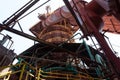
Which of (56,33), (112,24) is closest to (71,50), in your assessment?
(112,24)

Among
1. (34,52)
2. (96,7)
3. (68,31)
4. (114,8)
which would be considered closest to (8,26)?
(114,8)

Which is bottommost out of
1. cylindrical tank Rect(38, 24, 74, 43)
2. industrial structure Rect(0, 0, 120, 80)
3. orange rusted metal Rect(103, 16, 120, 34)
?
industrial structure Rect(0, 0, 120, 80)

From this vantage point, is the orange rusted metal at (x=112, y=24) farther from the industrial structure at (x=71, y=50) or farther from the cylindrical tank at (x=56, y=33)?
the cylindrical tank at (x=56, y=33)

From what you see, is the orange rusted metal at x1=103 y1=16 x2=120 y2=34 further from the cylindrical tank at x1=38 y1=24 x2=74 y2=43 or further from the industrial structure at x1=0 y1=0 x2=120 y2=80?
the cylindrical tank at x1=38 y1=24 x2=74 y2=43

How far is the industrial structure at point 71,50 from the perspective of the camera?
5.91 metres

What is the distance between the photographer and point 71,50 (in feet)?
41.2

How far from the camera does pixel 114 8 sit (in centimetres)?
665

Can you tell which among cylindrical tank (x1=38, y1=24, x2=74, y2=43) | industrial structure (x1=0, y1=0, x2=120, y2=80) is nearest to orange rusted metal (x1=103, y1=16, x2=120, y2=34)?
industrial structure (x1=0, y1=0, x2=120, y2=80)

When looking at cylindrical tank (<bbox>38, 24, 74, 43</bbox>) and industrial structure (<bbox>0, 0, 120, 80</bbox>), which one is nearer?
industrial structure (<bbox>0, 0, 120, 80</bbox>)

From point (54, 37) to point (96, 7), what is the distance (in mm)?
7965

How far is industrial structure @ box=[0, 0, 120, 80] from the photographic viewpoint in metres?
5.91

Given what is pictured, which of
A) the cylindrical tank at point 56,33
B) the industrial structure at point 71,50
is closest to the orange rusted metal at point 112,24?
the industrial structure at point 71,50

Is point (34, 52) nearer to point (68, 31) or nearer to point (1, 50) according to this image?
point (1, 50)

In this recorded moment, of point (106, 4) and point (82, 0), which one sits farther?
point (82, 0)
